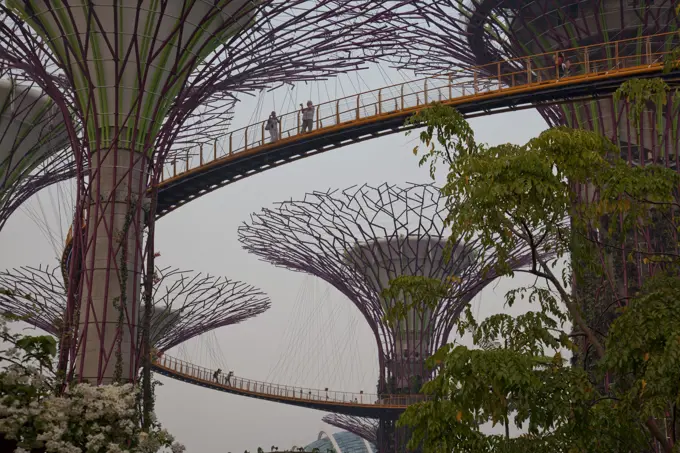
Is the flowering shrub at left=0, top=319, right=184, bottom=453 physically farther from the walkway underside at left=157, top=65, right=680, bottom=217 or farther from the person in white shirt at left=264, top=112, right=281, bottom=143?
the person in white shirt at left=264, top=112, right=281, bottom=143

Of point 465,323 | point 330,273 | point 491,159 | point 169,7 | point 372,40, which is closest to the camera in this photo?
point 491,159

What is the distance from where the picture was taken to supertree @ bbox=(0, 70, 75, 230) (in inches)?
1039

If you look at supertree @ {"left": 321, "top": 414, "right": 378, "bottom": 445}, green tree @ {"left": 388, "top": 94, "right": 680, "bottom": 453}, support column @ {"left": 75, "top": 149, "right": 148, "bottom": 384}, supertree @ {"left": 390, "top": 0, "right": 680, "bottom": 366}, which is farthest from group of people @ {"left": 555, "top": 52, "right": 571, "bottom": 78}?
supertree @ {"left": 321, "top": 414, "right": 378, "bottom": 445}

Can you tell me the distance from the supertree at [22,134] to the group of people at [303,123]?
19.5 feet

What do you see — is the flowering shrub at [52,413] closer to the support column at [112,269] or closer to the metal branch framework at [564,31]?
the support column at [112,269]

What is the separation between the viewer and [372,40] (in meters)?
21.5

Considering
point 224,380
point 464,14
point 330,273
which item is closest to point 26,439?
point 464,14

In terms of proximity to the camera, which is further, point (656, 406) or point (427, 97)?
point (427, 97)

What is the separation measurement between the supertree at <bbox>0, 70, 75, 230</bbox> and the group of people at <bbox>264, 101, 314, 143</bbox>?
19.5 feet

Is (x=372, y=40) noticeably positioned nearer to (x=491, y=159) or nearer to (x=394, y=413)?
(x=491, y=159)

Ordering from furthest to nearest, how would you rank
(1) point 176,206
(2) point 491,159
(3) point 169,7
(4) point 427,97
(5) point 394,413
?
(5) point 394,413 → (1) point 176,206 → (4) point 427,97 → (3) point 169,7 → (2) point 491,159

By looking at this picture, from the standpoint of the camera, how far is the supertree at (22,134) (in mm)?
26391

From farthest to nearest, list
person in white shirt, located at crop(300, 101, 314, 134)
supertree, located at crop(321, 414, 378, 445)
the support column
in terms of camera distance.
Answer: supertree, located at crop(321, 414, 378, 445) < person in white shirt, located at crop(300, 101, 314, 134) < the support column

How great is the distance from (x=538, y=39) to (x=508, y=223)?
1712 cm
